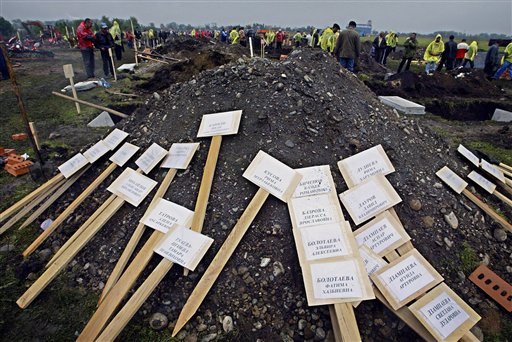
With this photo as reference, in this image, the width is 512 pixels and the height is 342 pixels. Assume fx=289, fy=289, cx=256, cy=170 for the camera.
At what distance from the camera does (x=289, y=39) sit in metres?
25.9

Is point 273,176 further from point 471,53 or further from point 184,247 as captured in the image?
point 471,53

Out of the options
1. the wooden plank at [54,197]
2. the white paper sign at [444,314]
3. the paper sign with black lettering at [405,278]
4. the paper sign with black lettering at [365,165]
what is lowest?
the wooden plank at [54,197]

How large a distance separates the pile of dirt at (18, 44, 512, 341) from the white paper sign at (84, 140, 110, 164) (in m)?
0.15

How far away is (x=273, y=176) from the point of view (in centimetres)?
295

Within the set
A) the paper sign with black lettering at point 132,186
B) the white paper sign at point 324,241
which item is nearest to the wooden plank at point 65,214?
the paper sign with black lettering at point 132,186

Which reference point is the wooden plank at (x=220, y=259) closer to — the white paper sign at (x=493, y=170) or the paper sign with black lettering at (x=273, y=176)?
the paper sign with black lettering at (x=273, y=176)

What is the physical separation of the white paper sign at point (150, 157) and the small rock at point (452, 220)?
314cm

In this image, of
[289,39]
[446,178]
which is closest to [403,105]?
[446,178]

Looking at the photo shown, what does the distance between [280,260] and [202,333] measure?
86 centimetres

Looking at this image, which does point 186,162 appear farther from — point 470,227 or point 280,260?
point 470,227

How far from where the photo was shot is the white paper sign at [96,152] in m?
3.91

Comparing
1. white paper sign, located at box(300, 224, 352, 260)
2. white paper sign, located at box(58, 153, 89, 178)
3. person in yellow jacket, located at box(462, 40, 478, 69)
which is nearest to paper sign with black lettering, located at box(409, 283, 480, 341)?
white paper sign, located at box(300, 224, 352, 260)

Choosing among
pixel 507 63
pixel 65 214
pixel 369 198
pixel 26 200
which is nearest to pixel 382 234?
pixel 369 198

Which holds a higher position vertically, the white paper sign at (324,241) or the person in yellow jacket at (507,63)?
the person in yellow jacket at (507,63)
